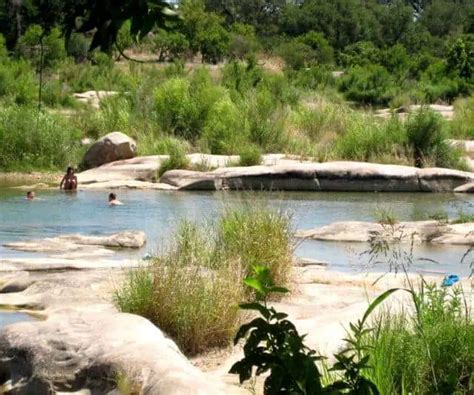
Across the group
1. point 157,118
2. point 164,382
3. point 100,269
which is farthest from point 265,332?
point 157,118

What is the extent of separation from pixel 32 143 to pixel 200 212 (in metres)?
9.93

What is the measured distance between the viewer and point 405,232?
15680 mm

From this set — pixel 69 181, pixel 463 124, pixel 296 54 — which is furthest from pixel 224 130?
pixel 296 54

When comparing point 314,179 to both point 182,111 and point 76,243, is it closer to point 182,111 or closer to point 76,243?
point 182,111

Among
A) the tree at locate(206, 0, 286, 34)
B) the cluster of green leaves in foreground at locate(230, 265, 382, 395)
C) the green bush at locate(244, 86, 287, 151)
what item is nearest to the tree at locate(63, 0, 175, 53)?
the cluster of green leaves in foreground at locate(230, 265, 382, 395)

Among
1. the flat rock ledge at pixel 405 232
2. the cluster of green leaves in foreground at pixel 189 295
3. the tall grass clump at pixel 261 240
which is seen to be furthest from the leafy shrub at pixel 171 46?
the cluster of green leaves in foreground at pixel 189 295

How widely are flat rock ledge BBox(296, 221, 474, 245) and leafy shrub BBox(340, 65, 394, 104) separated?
102 ft

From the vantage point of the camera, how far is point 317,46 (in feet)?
237

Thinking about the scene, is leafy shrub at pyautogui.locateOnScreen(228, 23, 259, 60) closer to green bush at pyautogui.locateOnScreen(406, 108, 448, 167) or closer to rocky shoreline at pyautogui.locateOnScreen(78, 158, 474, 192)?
green bush at pyautogui.locateOnScreen(406, 108, 448, 167)

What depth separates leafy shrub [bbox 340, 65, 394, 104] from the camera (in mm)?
47625

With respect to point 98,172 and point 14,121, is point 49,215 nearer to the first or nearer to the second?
point 98,172

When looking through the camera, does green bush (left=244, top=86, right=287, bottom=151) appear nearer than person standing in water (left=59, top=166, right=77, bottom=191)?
No

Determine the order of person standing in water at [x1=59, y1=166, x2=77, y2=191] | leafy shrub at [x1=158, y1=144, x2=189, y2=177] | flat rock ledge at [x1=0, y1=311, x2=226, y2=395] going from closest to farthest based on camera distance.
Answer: flat rock ledge at [x1=0, y1=311, x2=226, y2=395]
person standing in water at [x1=59, y1=166, x2=77, y2=191]
leafy shrub at [x1=158, y1=144, x2=189, y2=177]

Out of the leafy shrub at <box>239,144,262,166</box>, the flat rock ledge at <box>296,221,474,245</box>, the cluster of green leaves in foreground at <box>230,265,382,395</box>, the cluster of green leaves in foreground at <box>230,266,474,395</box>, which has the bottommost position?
the flat rock ledge at <box>296,221,474,245</box>
